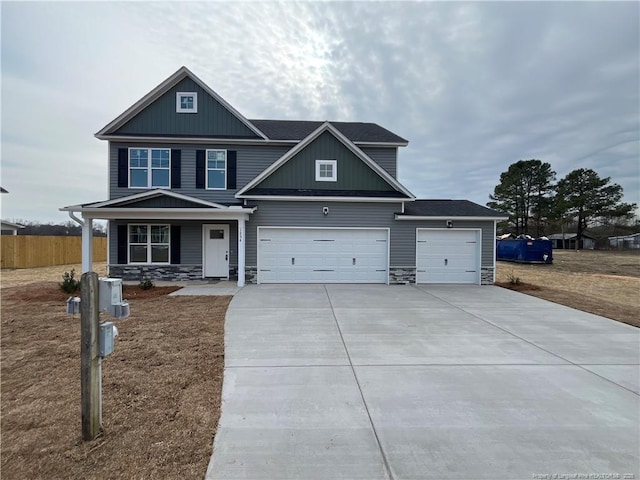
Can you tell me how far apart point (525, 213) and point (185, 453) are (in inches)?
1738

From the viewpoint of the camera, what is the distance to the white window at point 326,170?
39.6ft

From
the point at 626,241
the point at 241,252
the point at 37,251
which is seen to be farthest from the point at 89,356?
the point at 626,241

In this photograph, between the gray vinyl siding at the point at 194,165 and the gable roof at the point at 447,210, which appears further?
the gray vinyl siding at the point at 194,165

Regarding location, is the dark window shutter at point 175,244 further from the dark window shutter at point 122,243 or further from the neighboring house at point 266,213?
the dark window shutter at point 122,243

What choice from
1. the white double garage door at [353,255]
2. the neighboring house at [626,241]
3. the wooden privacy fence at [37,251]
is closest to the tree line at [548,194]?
the neighboring house at [626,241]

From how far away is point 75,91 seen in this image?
11.7 metres

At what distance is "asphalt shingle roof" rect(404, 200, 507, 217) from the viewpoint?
12086mm

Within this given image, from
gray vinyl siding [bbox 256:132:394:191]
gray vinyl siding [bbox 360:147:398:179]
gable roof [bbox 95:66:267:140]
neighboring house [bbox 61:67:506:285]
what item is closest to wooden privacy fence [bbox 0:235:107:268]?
neighboring house [bbox 61:67:506:285]

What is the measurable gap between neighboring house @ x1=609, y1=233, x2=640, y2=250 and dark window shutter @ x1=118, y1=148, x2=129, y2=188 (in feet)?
208

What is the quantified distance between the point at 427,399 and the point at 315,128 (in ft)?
44.9

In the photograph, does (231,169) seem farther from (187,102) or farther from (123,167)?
(123,167)

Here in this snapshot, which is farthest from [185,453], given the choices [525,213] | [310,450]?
[525,213]

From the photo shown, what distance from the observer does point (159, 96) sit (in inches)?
501

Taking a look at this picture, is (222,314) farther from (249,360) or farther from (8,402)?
(8,402)
